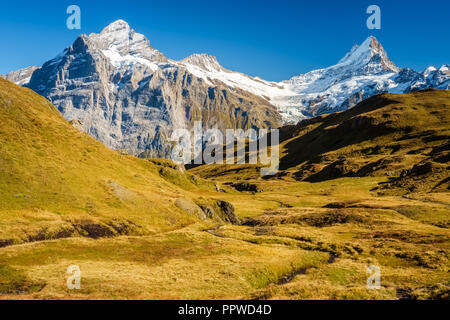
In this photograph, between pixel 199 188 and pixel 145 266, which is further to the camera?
pixel 199 188

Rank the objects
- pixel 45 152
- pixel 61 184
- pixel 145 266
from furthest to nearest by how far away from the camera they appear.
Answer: pixel 45 152 < pixel 61 184 < pixel 145 266

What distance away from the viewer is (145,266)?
4191 cm

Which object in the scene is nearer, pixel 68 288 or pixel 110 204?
pixel 68 288

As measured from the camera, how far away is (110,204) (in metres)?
64.9
